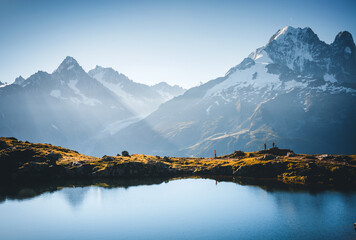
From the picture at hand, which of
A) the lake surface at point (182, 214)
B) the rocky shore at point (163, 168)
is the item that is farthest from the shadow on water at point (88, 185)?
the rocky shore at point (163, 168)

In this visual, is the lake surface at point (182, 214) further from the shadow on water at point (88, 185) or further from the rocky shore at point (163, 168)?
the rocky shore at point (163, 168)

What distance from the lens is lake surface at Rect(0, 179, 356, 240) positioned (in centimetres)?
6191

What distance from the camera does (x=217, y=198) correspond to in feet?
309

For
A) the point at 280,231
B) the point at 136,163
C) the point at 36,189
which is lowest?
the point at 280,231

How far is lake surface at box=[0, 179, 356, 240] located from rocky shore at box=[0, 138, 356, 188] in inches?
858

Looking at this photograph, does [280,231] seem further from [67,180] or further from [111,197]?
[67,180]

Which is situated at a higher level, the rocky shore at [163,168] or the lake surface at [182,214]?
the rocky shore at [163,168]

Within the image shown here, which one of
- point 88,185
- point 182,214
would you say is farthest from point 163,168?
point 182,214

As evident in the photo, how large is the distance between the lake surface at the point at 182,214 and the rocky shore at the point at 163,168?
21.8 meters

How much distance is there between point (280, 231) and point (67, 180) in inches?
4087

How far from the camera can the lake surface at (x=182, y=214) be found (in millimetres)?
61906

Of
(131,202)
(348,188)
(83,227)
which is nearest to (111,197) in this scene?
(131,202)

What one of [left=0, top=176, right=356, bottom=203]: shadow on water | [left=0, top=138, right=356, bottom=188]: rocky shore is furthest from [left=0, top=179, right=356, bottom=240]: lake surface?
[left=0, top=138, right=356, bottom=188]: rocky shore

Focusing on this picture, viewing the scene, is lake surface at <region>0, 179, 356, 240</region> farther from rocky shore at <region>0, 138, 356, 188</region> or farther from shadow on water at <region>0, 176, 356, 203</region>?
rocky shore at <region>0, 138, 356, 188</region>
